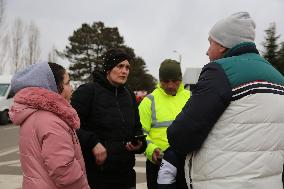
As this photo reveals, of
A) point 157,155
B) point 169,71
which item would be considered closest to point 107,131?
point 157,155

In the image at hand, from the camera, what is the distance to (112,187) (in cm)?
344

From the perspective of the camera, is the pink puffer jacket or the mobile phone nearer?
the pink puffer jacket

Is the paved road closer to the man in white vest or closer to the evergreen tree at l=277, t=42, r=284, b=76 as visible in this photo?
the man in white vest

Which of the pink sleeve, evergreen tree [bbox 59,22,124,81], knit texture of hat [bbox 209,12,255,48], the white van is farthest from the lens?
evergreen tree [bbox 59,22,124,81]

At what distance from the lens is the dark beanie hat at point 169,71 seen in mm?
3797

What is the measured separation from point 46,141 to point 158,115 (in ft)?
4.98

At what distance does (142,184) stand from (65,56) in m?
56.4

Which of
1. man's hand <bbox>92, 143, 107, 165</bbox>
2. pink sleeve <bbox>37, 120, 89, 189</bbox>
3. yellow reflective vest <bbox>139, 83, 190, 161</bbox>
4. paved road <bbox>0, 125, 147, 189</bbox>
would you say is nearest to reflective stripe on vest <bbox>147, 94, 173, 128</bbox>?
yellow reflective vest <bbox>139, 83, 190, 161</bbox>

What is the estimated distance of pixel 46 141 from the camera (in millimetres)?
2480

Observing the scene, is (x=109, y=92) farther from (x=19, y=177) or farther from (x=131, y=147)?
(x=19, y=177)

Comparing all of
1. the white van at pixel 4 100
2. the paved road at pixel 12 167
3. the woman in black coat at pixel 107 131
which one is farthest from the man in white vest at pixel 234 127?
the white van at pixel 4 100

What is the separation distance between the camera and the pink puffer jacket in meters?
2.48

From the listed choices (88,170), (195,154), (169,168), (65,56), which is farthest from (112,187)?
(65,56)

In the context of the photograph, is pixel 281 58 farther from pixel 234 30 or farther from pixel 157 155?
pixel 234 30
